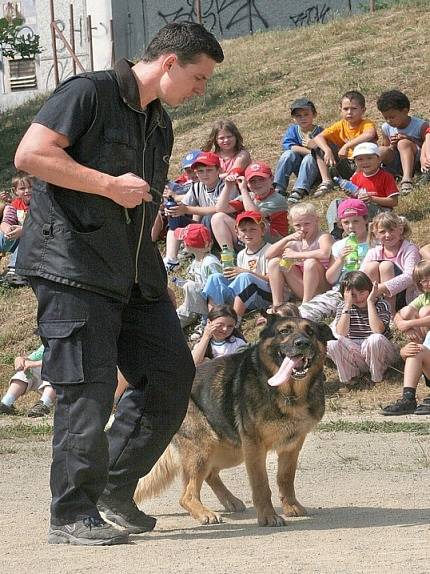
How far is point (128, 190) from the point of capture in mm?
5023

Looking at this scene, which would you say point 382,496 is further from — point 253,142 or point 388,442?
point 253,142

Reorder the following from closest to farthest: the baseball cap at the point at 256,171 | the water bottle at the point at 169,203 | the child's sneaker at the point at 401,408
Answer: the child's sneaker at the point at 401,408, the baseball cap at the point at 256,171, the water bottle at the point at 169,203

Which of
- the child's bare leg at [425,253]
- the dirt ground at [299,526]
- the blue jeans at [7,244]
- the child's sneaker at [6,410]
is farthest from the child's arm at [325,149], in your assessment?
the dirt ground at [299,526]

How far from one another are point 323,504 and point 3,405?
220 inches

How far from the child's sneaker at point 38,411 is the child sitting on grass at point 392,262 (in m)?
3.39

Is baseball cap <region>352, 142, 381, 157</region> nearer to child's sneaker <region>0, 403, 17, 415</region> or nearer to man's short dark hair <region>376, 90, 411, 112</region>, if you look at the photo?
man's short dark hair <region>376, 90, 411, 112</region>

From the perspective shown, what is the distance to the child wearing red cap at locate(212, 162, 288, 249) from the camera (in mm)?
12273

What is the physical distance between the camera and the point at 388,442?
8273mm

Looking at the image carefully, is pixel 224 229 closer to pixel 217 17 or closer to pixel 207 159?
pixel 207 159

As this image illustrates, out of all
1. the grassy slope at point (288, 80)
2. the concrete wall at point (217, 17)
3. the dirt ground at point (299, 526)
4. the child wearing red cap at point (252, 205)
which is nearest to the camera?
the dirt ground at point (299, 526)

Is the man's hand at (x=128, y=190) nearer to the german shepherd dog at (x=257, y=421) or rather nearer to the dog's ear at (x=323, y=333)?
the german shepherd dog at (x=257, y=421)

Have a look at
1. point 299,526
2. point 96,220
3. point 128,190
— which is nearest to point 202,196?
point 299,526

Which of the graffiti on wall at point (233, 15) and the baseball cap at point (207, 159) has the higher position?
the baseball cap at point (207, 159)

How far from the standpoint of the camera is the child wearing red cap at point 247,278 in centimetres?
1139
